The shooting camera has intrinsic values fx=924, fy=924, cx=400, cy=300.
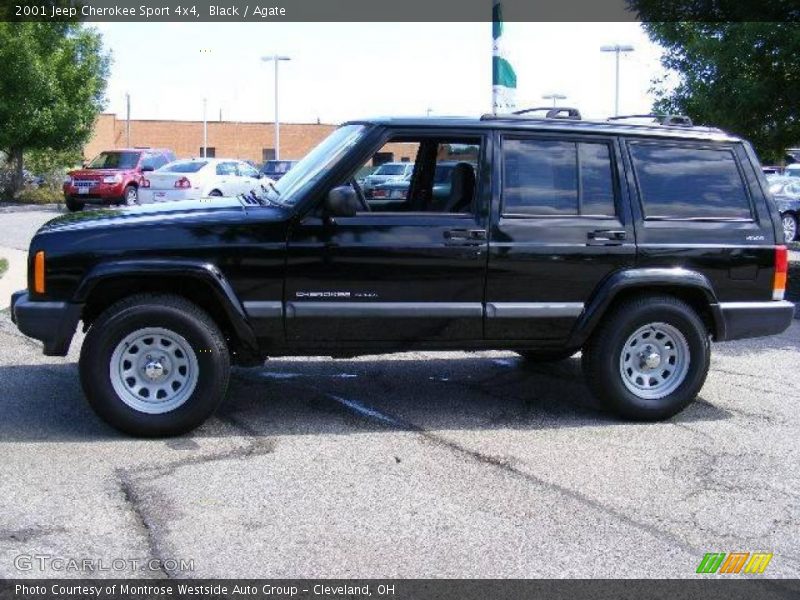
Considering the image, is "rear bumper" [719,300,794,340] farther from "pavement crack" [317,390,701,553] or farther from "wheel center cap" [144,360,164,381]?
"wheel center cap" [144,360,164,381]

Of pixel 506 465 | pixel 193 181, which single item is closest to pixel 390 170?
pixel 506 465

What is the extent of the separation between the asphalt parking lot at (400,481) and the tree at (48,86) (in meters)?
23.2

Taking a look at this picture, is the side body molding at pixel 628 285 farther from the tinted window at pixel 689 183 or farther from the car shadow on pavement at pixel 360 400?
the car shadow on pavement at pixel 360 400

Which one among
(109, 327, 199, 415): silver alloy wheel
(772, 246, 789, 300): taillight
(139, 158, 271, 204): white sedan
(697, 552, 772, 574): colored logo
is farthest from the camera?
(139, 158, 271, 204): white sedan

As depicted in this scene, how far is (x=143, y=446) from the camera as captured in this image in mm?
5473

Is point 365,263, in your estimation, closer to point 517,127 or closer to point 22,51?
point 517,127

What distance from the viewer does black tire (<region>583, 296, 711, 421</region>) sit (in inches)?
243

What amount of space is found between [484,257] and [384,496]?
1841mm

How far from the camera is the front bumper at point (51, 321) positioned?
5.50 metres

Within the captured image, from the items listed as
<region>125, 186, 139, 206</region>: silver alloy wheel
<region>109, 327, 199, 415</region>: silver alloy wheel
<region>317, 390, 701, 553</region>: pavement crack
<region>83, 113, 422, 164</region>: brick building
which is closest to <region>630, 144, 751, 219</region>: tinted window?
<region>317, 390, 701, 553</region>: pavement crack

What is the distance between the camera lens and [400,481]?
16.3 feet

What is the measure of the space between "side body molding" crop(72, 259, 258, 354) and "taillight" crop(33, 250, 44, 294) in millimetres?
228

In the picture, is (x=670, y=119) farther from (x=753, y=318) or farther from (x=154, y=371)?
(x=154, y=371)

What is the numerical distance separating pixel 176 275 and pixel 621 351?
9.66 ft
